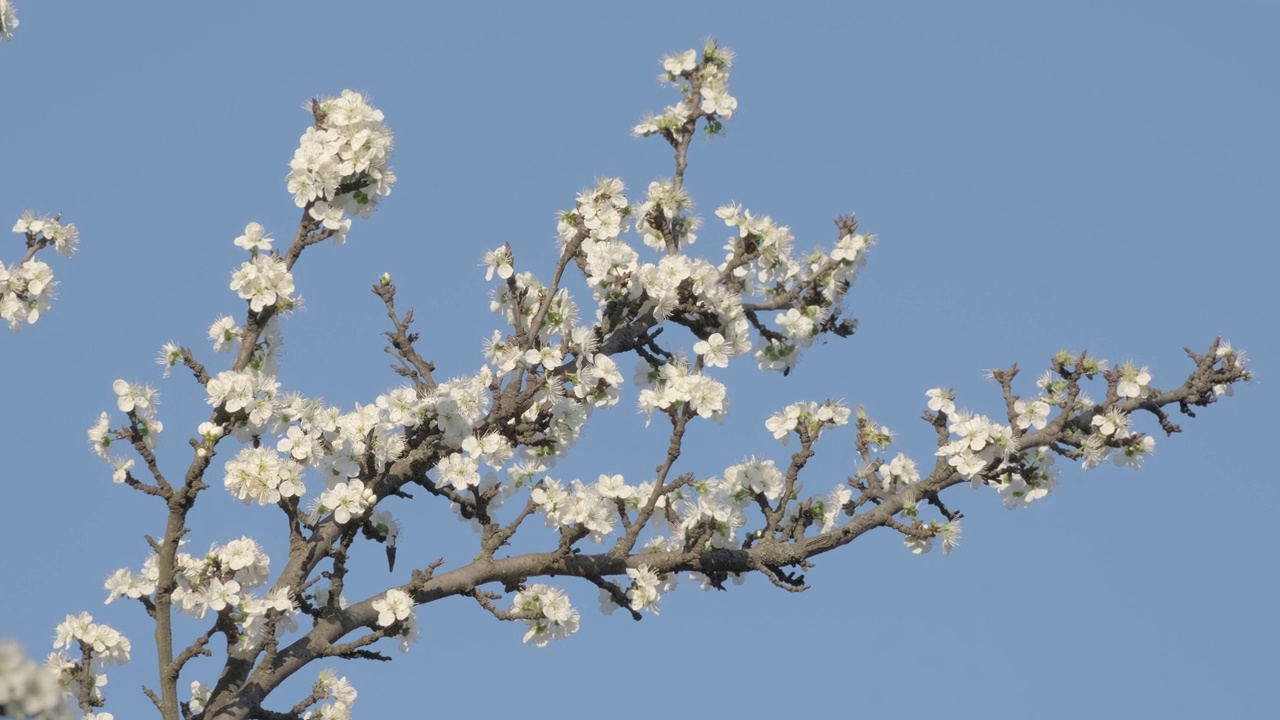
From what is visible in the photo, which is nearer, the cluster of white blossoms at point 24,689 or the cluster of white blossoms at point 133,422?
the cluster of white blossoms at point 24,689

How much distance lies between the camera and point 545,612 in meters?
10.9

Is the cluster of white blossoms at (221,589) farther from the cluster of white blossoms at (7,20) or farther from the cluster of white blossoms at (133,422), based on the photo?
the cluster of white blossoms at (7,20)

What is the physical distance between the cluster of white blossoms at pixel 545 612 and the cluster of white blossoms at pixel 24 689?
6.01 metres

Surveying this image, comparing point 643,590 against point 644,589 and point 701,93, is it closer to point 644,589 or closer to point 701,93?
point 644,589

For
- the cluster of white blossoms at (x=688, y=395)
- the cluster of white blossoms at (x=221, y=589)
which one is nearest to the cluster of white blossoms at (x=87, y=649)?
the cluster of white blossoms at (x=221, y=589)

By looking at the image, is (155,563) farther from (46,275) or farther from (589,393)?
(589,393)

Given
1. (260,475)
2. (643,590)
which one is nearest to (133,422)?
(260,475)

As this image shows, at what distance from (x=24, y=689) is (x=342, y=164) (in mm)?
6327

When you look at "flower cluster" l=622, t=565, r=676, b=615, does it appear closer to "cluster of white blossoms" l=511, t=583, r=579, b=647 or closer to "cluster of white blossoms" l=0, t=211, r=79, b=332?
"cluster of white blossoms" l=511, t=583, r=579, b=647

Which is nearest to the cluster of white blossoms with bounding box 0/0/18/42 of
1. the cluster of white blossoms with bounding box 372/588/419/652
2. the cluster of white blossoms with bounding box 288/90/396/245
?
the cluster of white blossoms with bounding box 288/90/396/245

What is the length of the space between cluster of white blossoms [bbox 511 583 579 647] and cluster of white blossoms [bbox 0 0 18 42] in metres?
4.68

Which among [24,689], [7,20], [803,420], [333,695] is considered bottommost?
[24,689]

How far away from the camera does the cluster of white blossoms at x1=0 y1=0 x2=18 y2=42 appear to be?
30.4 feet

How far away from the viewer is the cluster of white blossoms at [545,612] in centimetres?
1094
